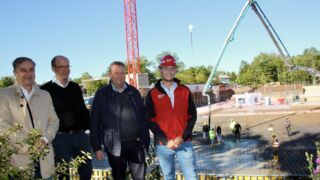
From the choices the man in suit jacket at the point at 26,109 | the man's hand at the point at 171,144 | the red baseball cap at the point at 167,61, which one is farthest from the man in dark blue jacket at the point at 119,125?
the man in suit jacket at the point at 26,109

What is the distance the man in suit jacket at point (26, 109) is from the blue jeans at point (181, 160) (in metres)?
1.36

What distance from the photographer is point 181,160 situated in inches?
156

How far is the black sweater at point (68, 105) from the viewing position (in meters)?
4.05

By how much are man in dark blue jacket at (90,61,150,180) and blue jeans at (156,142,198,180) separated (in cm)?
28

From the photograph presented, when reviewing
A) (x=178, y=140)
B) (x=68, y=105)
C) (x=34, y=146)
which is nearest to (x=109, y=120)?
(x=68, y=105)

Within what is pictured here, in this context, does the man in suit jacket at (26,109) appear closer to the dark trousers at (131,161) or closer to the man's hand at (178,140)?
the dark trousers at (131,161)

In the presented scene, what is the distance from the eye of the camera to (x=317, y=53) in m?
96.9

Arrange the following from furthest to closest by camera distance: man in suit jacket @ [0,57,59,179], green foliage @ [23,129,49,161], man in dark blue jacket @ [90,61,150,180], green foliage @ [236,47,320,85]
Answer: green foliage @ [236,47,320,85]
man in dark blue jacket @ [90,61,150,180]
man in suit jacket @ [0,57,59,179]
green foliage @ [23,129,49,161]

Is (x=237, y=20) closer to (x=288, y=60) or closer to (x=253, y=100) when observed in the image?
(x=288, y=60)

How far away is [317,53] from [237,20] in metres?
74.4

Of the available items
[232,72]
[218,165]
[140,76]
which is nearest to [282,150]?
[218,165]

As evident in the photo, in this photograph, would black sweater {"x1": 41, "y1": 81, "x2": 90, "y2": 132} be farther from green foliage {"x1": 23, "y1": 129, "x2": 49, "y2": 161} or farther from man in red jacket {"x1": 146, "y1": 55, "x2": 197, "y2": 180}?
green foliage {"x1": 23, "y1": 129, "x2": 49, "y2": 161}

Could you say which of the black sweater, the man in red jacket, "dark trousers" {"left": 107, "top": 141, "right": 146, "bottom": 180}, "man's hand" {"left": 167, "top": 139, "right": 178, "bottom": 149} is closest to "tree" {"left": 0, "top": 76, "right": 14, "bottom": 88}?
the black sweater

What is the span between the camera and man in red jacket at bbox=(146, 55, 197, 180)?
3.95 m
